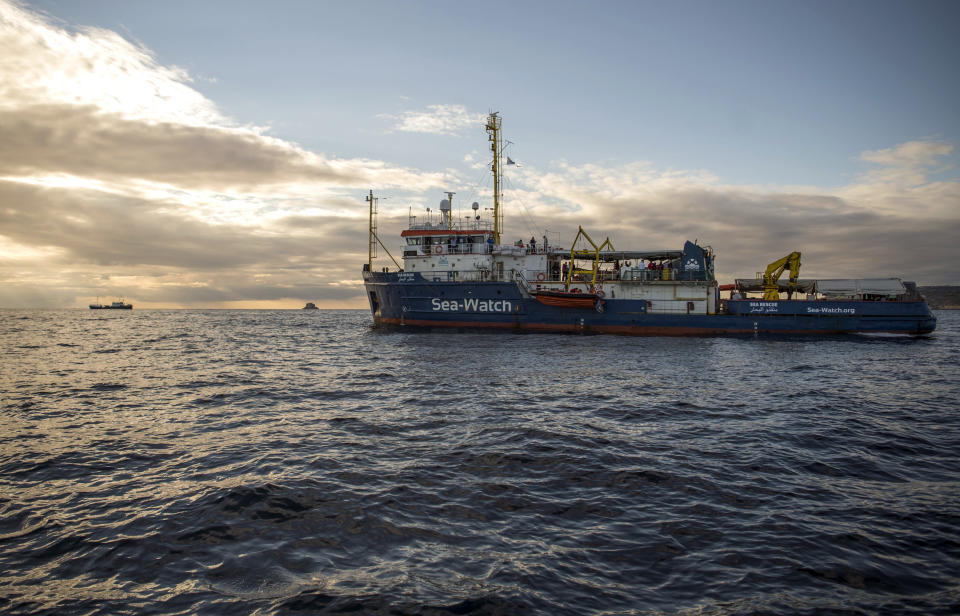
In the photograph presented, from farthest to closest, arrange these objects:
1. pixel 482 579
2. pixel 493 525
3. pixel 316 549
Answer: pixel 493 525, pixel 316 549, pixel 482 579

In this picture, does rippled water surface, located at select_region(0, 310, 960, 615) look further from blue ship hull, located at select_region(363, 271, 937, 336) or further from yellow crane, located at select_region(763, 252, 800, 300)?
yellow crane, located at select_region(763, 252, 800, 300)

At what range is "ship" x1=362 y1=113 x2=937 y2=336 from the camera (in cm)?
3200

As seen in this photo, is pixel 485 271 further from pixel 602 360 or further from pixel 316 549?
pixel 316 549

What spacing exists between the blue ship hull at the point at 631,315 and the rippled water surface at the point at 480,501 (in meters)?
19.0

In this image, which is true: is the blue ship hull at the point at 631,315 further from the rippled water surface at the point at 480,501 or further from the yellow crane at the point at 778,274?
the rippled water surface at the point at 480,501

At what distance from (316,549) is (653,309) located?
105 feet

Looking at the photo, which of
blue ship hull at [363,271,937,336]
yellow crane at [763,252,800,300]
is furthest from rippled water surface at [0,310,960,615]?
yellow crane at [763,252,800,300]

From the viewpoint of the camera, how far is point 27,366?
19.9 metres

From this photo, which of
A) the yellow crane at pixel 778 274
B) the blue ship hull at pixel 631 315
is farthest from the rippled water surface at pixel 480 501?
the yellow crane at pixel 778 274

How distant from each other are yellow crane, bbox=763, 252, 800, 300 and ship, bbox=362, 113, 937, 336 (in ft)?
0.25

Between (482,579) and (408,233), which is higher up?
(408,233)

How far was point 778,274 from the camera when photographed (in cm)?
3503

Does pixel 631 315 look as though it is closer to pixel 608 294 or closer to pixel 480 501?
pixel 608 294

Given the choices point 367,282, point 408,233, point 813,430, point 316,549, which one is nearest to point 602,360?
point 813,430
